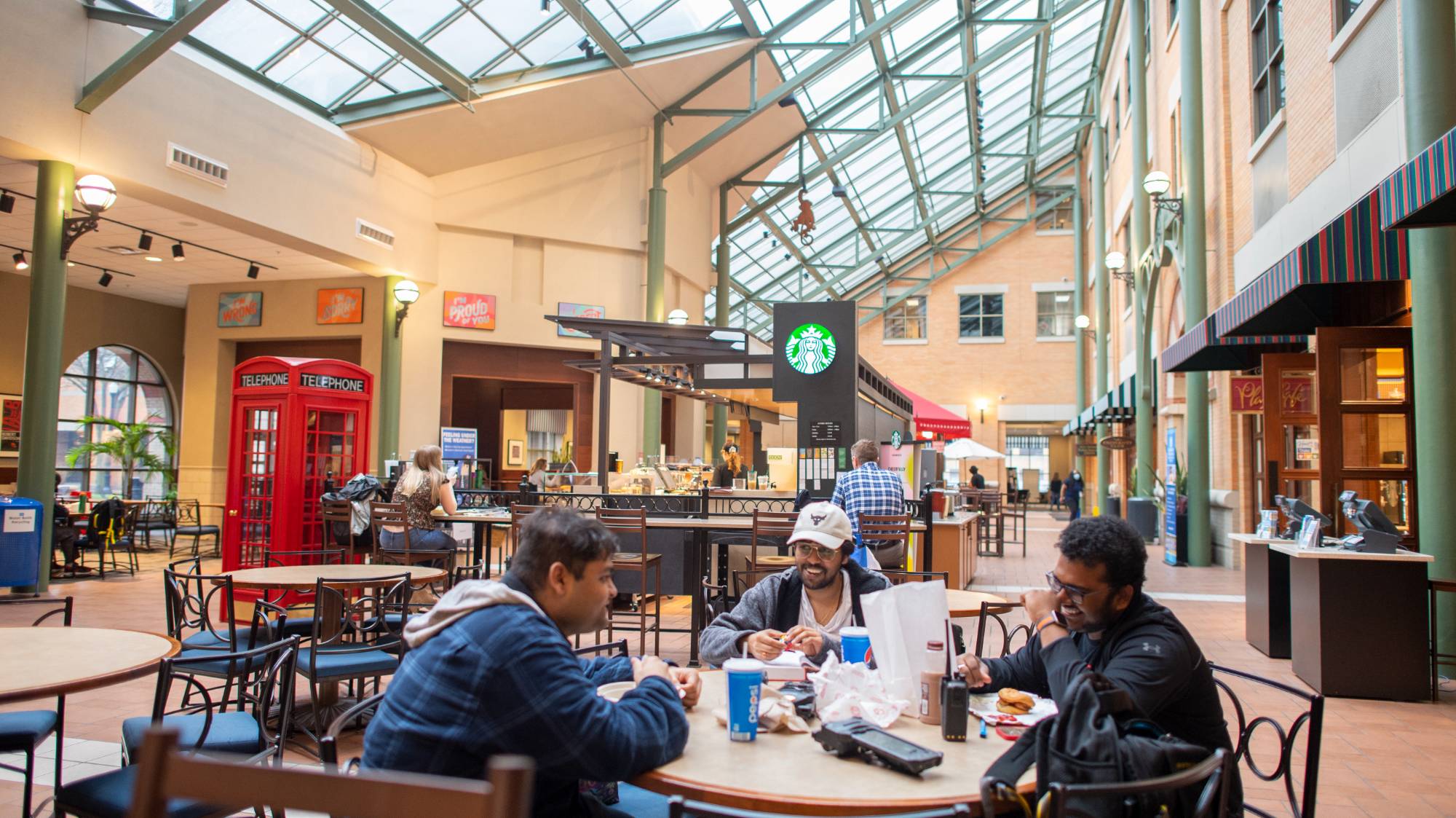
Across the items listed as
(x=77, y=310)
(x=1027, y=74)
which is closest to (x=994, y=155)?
(x=1027, y=74)

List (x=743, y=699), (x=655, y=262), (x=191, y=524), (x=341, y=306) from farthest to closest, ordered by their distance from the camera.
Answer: (x=655, y=262) < (x=191, y=524) < (x=341, y=306) < (x=743, y=699)

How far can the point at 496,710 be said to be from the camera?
5.73 feet

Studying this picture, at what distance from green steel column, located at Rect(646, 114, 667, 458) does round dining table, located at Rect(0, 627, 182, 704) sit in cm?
1269

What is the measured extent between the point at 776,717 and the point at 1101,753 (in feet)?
2.43

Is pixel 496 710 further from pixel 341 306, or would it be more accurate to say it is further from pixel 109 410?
pixel 109 410

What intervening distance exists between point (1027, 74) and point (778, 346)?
15.4 m

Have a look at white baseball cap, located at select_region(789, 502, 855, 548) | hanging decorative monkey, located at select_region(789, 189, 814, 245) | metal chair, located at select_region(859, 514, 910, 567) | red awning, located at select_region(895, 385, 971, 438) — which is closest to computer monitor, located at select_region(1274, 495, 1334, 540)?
metal chair, located at select_region(859, 514, 910, 567)

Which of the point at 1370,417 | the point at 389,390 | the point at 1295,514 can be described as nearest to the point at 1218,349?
the point at 1370,417

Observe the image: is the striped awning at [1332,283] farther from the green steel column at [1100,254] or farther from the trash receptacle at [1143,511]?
the green steel column at [1100,254]

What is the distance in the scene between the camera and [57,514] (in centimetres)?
1083

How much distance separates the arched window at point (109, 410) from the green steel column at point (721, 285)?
10133 mm

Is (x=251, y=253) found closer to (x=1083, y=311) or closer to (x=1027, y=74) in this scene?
(x=1027, y=74)

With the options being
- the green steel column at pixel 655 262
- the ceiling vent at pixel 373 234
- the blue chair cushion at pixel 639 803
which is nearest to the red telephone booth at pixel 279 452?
the ceiling vent at pixel 373 234

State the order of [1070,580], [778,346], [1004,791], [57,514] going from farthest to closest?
[57,514] < [778,346] < [1070,580] < [1004,791]
